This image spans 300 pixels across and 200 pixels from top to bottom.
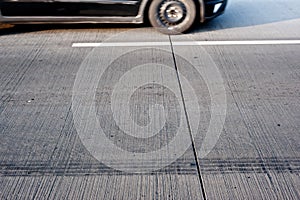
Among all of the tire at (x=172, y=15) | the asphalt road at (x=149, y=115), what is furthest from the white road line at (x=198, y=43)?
the tire at (x=172, y=15)

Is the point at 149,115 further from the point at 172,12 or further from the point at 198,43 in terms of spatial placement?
the point at 172,12

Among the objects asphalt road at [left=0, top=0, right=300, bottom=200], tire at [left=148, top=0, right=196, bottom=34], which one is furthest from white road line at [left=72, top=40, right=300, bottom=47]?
tire at [left=148, top=0, right=196, bottom=34]

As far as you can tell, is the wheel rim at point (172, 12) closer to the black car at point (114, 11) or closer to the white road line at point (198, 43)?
the black car at point (114, 11)

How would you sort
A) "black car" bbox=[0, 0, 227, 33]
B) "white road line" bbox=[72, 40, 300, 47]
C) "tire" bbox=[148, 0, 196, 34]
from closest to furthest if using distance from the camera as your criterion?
"white road line" bbox=[72, 40, 300, 47] < "black car" bbox=[0, 0, 227, 33] < "tire" bbox=[148, 0, 196, 34]

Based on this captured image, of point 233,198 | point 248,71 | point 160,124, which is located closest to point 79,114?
point 160,124

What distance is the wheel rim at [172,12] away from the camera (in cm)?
613

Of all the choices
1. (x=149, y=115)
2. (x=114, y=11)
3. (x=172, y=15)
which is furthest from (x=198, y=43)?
(x=149, y=115)

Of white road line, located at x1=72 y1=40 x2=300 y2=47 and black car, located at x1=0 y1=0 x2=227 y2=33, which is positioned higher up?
black car, located at x1=0 y1=0 x2=227 y2=33

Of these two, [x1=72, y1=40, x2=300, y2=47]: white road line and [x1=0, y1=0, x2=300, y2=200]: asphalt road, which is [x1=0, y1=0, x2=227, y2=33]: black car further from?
[x1=72, y1=40, x2=300, y2=47]: white road line

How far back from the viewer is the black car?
19.1 ft

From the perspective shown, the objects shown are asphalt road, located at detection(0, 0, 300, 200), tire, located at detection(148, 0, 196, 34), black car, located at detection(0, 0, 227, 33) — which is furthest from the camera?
tire, located at detection(148, 0, 196, 34)

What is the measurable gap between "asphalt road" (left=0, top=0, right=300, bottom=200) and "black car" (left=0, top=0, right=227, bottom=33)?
11.0 inches

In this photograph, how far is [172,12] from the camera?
20.3 feet

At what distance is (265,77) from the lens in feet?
15.1
